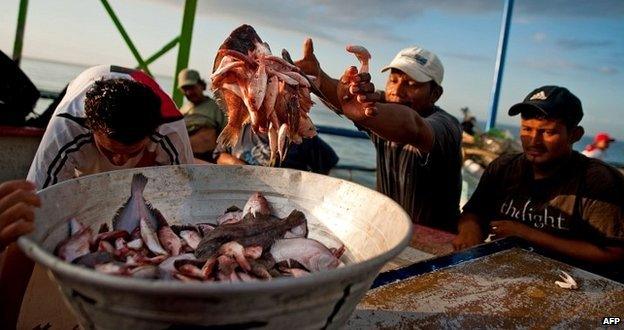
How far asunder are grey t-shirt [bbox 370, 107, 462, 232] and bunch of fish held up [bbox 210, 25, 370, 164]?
1.65 metres

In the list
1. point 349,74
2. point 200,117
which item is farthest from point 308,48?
point 200,117

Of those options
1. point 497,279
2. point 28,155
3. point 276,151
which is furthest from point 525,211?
point 28,155

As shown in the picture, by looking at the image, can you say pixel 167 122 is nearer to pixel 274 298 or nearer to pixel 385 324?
pixel 385 324

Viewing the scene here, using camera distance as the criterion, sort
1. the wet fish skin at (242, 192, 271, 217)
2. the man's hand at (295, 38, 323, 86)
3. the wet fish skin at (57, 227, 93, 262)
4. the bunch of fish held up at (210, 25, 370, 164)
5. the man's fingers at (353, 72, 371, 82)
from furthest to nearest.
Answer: the man's hand at (295, 38, 323, 86) → the man's fingers at (353, 72, 371, 82) → the bunch of fish held up at (210, 25, 370, 164) → the wet fish skin at (242, 192, 271, 217) → the wet fish skin at (57, 227, 93, 262)

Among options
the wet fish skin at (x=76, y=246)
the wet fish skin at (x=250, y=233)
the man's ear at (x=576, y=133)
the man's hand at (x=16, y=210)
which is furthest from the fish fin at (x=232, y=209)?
the man's ear at (x=576, y=133)

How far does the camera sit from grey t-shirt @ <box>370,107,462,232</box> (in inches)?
156

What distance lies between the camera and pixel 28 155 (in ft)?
18.1

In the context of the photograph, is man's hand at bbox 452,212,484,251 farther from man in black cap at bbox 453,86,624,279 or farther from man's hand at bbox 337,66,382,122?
man's hand at bbox 337,66,382,122

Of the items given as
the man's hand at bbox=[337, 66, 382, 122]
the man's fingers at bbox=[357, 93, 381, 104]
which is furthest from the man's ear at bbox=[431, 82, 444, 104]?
the man's fingers at bbox=[357, 93, 381, 104]

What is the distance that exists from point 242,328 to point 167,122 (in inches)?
99.8

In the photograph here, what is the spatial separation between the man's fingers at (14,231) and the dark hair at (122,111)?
1.56 metres

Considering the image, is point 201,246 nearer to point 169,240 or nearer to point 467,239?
point 169,240

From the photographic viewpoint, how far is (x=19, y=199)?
1346 millimetres

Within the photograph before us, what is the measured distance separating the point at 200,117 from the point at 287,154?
229 centimetres
